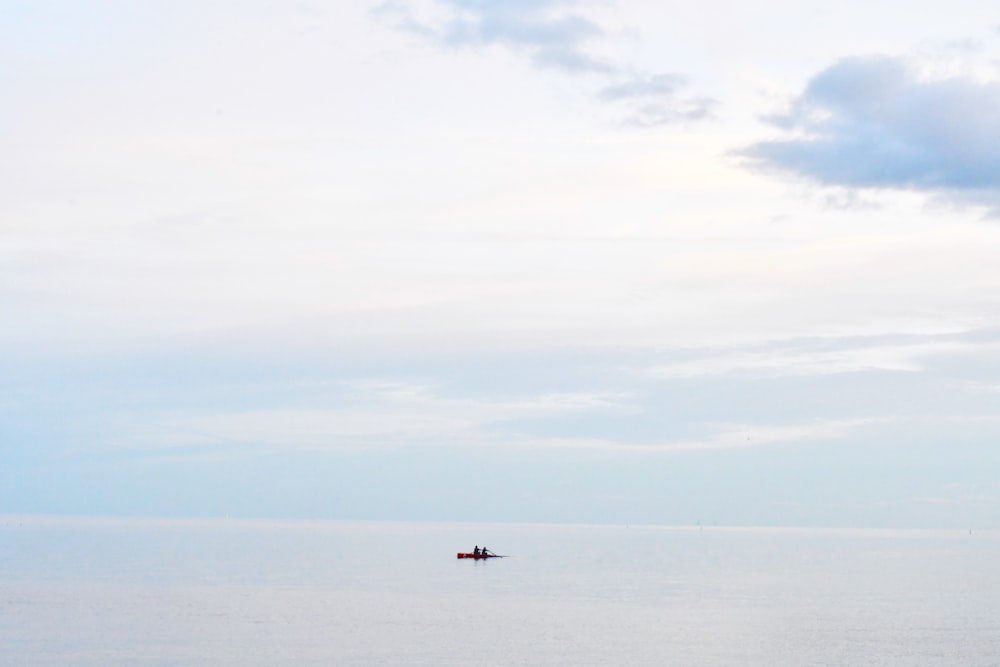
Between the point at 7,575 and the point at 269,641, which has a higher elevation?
the point at 7,575

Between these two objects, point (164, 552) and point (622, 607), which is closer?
point (622, 607)

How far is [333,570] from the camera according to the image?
144750 mm

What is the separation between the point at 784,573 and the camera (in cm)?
15650

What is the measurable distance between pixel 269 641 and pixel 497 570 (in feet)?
249

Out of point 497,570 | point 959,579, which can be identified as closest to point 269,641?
point 497,570

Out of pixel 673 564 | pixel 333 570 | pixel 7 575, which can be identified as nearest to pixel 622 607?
pixel 333 570

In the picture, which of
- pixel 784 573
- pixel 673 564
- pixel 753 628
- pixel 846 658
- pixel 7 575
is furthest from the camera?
pixel 673 564

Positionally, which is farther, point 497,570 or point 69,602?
point 497,570

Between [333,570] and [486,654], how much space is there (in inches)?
2979

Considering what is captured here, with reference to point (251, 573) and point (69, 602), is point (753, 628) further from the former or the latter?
point (251, 573)

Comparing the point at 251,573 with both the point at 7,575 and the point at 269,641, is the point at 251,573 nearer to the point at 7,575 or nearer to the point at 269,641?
the point at 7,575

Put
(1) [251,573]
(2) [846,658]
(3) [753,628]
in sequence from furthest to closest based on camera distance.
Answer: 1. (1) [251,573]
2. (3) [753,628]
3. (2) [846,658]

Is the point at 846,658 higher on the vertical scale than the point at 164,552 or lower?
lower

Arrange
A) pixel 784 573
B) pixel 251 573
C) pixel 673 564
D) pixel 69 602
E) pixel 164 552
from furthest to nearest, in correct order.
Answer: pixel 164 552 → pixel 673 564 → pixel 784 573 → pixel 251 573 → pixel 69 602
